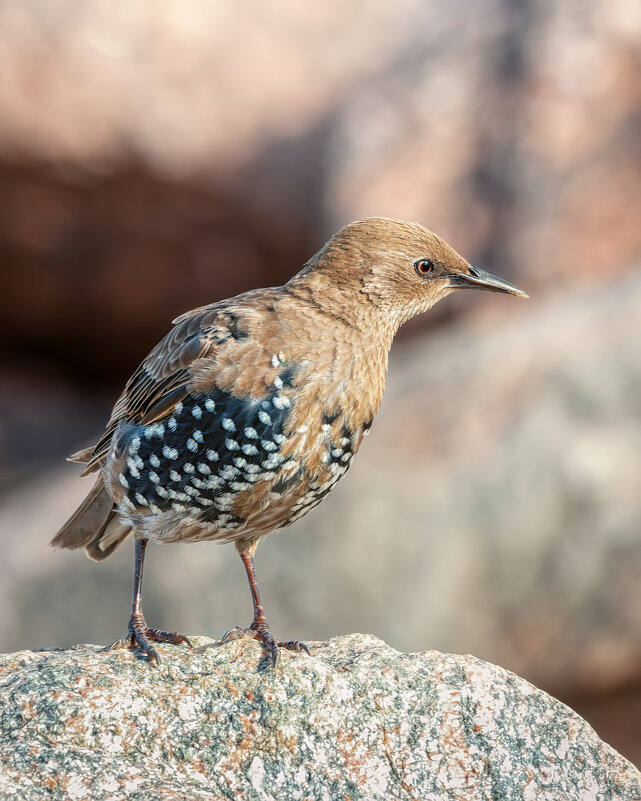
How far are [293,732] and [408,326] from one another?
8104mm

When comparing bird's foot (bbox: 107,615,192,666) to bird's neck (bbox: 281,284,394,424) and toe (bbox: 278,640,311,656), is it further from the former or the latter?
bird's neck (bbox: 281,284,394,424)

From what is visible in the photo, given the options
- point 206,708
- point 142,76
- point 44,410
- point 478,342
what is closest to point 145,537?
point 206,708

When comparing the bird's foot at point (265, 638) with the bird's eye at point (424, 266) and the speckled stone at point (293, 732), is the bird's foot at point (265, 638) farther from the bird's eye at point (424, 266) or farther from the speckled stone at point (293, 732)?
the bird's eye at point (424, 266)

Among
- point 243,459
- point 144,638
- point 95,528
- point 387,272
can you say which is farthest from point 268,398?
point 95,528

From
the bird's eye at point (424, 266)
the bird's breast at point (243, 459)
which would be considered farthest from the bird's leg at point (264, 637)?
the bird's eye at point (424, 266)

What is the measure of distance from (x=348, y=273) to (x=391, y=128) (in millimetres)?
7608

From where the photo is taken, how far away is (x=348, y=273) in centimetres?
561

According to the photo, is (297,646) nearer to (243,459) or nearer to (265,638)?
(265,638)

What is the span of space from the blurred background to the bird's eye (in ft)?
13.2

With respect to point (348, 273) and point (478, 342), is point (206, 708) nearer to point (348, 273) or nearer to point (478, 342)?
point (348, 273)

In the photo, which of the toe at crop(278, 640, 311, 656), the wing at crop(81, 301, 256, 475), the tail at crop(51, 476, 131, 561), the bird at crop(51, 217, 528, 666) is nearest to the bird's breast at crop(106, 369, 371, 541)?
the bird at crop(51, 217, 528, 666)

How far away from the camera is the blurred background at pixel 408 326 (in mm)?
9266

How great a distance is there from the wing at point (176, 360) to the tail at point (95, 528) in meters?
0.36

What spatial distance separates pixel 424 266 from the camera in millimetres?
5629
